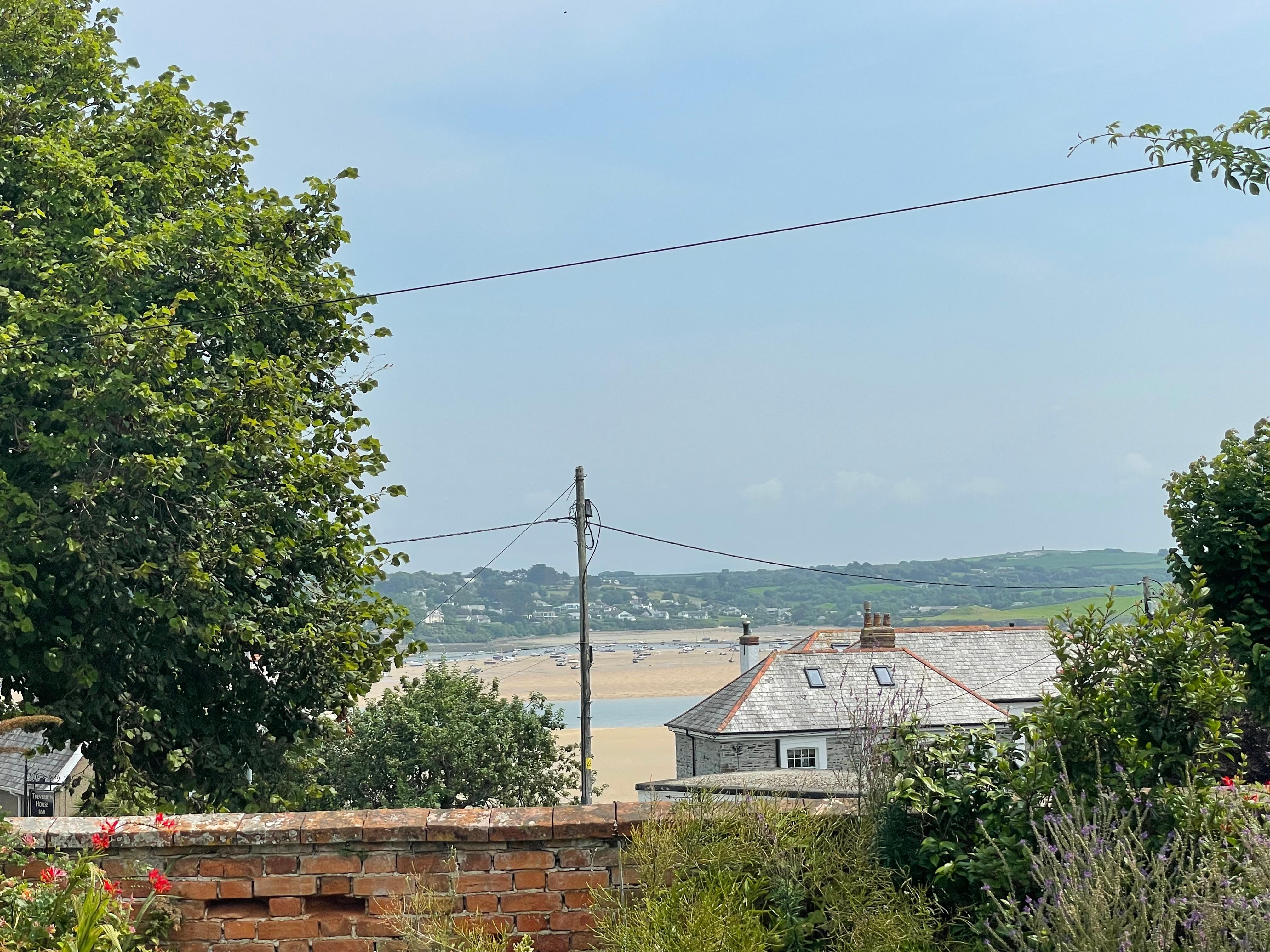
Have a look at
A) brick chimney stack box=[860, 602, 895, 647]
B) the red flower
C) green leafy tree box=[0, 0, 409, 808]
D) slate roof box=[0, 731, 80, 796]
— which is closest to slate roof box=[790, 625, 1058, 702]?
brick chimney stack box=[860, 602, 895, 647]

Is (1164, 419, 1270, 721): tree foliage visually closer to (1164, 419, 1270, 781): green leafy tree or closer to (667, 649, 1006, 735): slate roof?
(1164, 419, 1270, 781): green leafy tree

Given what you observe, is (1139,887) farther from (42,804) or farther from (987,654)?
(987,654)

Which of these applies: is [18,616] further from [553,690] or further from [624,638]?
[624,638]

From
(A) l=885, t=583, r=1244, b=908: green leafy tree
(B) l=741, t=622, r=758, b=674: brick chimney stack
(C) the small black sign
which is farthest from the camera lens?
(B) l=741, t=622, r=758, b=674: brick chimney stack

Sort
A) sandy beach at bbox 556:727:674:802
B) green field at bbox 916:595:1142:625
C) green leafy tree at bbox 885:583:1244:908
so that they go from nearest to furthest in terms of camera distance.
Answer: green leafy tree at bbox 885:583:1244:908, sandy beach at bbox 556:727:674:802, green field at bbox 916:595:1142:625

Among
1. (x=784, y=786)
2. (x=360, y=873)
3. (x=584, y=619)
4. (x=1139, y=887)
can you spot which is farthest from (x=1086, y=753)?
(x=584, y=619)

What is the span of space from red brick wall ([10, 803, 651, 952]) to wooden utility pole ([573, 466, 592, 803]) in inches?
718

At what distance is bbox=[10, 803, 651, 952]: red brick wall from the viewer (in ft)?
16.9

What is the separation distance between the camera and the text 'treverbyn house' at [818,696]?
33938mm

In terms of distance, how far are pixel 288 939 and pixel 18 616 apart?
5880 millimetres

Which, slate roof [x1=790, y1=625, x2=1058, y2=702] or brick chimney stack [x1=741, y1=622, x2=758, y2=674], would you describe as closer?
brick chimney stack [x1=741, y1=622, x2=758, y2=674]

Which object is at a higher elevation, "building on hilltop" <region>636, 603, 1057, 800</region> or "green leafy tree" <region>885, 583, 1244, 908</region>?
"green leafy tree" <region>885, 583, 1244, 908</region>

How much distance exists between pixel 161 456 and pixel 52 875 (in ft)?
20.3

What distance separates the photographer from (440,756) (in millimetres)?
27859
